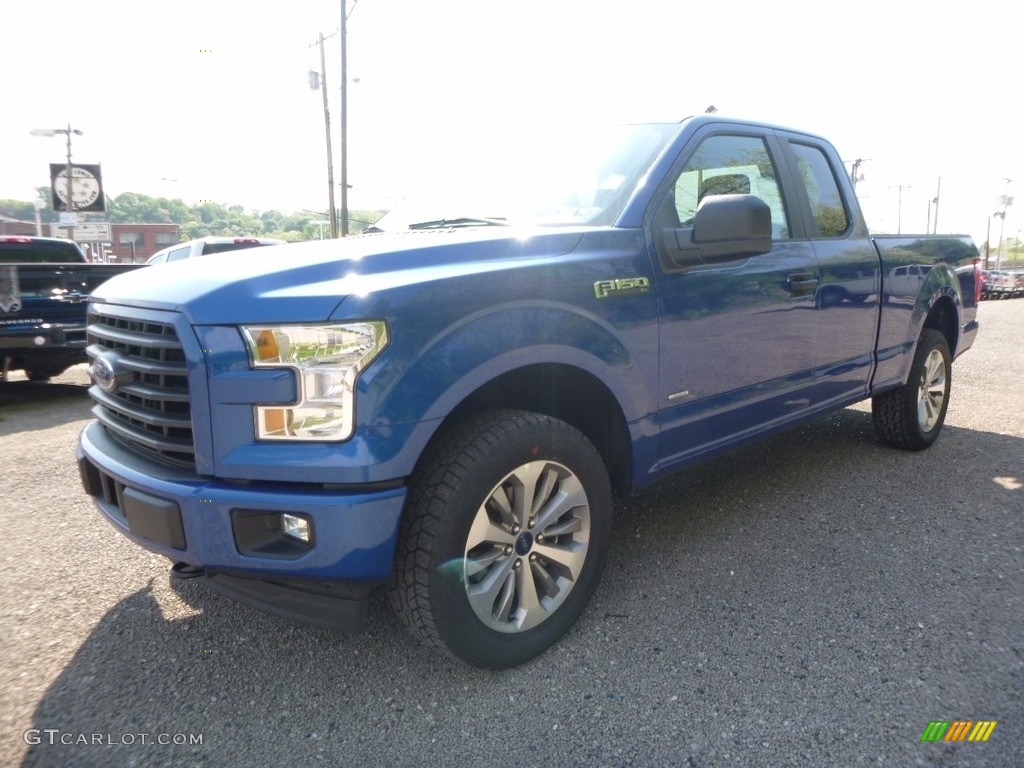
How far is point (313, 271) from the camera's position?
2168 mm

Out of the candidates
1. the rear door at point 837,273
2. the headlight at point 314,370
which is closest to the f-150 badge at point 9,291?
the headlight at point 314,370

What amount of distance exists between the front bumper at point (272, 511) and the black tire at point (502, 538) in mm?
127

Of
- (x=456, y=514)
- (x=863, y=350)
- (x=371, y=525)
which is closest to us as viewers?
(x=371, y=525)

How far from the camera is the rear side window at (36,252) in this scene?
8758 mm

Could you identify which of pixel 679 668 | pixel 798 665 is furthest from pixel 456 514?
pixel 798 665

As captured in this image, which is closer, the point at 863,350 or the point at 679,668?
the point at 679,668

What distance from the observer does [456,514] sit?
7.06 feet

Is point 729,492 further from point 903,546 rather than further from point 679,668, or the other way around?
point 679,668

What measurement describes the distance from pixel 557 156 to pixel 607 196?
0.44 meters

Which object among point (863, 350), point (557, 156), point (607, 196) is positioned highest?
point (557, 156)

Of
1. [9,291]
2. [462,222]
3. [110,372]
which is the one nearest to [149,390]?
[110,372]

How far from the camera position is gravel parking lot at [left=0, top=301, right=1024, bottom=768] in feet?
6.81

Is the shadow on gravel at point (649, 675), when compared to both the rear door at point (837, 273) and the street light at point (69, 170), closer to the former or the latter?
the rear door at point (837, 273)

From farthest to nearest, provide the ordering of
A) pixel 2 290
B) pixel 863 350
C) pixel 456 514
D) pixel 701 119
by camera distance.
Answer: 1. pixel 2 290
2. pixel 863 350
3. pixel 701 119
4. pixel 456 514
